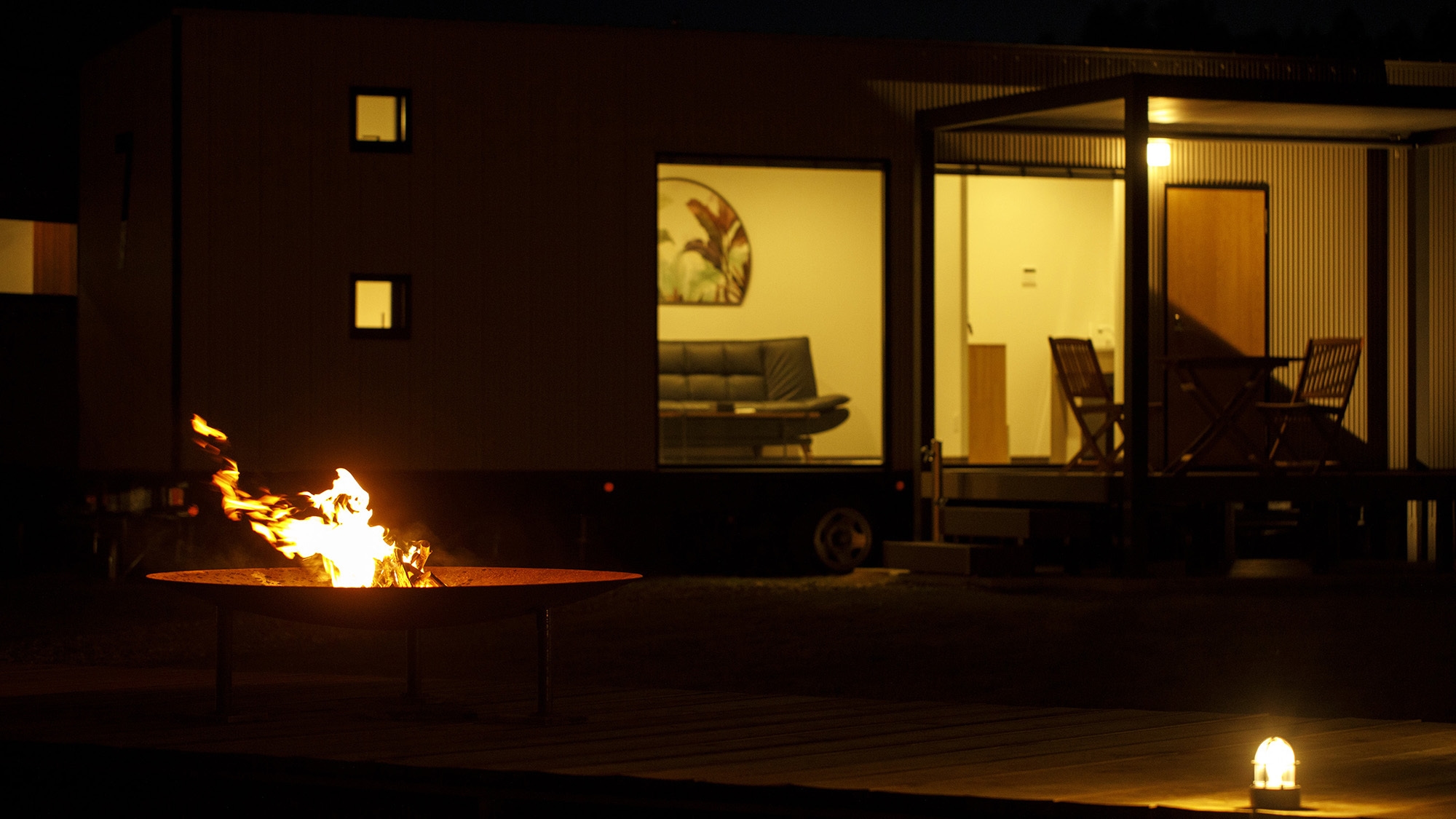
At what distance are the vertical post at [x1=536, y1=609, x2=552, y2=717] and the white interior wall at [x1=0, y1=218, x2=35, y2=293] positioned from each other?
8.66 m

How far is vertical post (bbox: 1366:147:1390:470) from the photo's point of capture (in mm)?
10969

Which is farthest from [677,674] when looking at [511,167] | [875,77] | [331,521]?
[875,77]

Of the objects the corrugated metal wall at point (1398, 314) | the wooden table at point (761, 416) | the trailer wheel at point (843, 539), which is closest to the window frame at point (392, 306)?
the wooden table at point (761, 416)

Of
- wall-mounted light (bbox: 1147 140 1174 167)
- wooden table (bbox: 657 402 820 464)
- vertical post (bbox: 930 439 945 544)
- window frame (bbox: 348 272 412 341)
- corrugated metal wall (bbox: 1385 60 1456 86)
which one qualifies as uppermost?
corrugated metal wall (bbox: 1385 60 1456 86)

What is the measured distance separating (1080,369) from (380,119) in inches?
181

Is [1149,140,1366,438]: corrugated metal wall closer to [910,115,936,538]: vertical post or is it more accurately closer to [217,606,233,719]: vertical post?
[910,115,936,538]: vertical post

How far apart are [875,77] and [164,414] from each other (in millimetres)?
4939

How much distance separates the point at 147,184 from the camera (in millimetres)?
9680

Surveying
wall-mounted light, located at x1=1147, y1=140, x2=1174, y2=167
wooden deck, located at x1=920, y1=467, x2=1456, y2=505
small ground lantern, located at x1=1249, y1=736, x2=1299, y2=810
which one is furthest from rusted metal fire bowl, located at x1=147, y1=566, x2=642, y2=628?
wall-mounted light, located at x1=1147, y1=140, x2=1174, y2=167

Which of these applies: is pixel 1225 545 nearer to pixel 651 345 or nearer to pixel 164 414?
pixel 651 345

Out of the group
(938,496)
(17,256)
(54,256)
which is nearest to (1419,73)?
(938,496)

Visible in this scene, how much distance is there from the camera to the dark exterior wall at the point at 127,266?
9.43 metres

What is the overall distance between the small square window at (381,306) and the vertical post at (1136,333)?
431cm

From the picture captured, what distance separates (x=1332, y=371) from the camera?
9.61m
